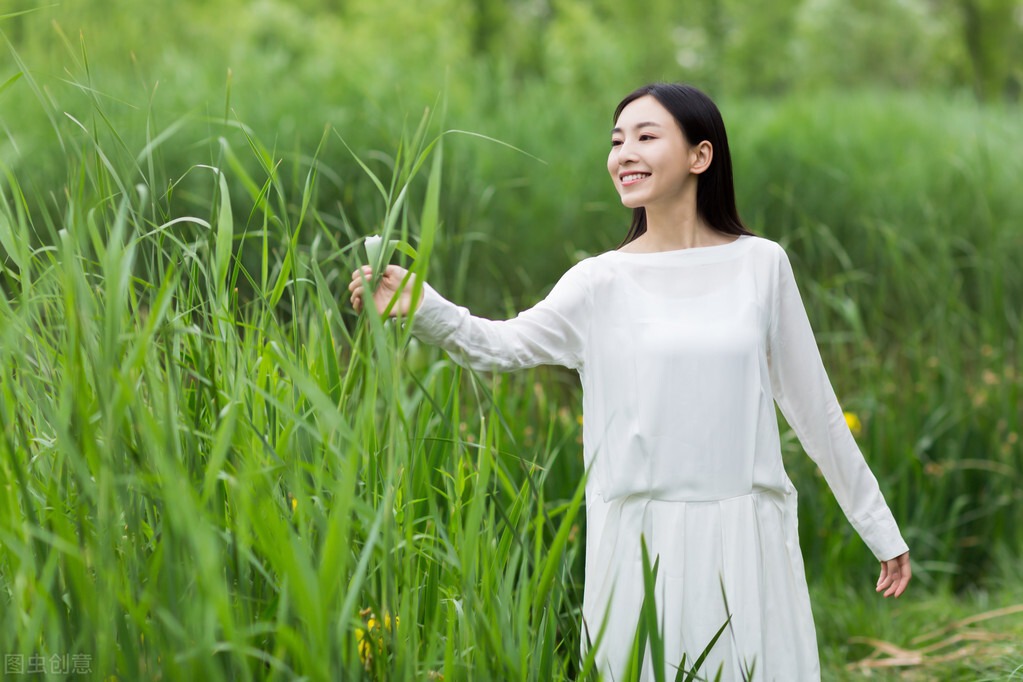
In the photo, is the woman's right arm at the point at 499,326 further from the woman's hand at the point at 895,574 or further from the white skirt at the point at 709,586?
the woman's hand at the point at 895,574

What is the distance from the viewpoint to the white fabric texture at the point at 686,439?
176 cm

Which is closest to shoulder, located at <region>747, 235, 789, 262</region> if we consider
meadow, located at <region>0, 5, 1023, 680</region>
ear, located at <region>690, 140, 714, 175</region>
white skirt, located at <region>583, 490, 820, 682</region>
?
ear, located at <region>690, 140, 714, 175</region>

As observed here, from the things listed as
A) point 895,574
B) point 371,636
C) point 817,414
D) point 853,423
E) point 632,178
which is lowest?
point 853,423

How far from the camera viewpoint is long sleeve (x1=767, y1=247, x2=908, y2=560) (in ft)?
6.20

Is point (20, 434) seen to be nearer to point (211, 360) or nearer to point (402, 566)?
point (211, 360)

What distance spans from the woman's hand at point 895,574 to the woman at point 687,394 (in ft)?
0.15

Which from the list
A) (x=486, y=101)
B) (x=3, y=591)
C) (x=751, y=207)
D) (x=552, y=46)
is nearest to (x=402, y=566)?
(x=3, y=591)

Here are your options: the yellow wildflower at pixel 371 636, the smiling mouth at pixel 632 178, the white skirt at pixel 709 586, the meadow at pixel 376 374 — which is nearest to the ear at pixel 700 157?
the smiling mouth at pixel 632 178

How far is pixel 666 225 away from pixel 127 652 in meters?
1.17

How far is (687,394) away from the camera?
177 cm

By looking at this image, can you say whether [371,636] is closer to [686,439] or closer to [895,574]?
[686,439]

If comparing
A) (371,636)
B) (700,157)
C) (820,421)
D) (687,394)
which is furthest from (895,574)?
(371,636)

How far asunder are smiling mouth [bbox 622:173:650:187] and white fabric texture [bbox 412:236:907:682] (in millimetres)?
141

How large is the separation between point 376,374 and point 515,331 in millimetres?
487
